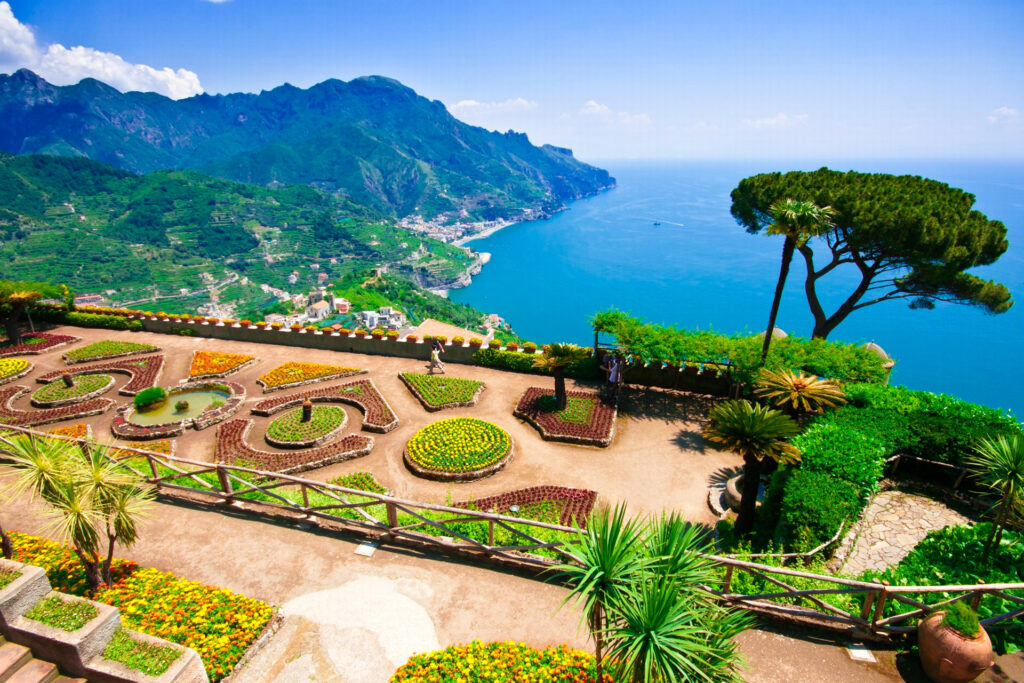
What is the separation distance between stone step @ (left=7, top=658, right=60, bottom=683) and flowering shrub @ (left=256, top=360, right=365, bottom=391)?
16.1m

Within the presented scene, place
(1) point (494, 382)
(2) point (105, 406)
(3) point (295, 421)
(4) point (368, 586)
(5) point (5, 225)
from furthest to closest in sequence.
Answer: (5) point (5, 225), (1) point (494, 382), (2) point (105, 406), (3) point (295, 421), (4) point (368, 586)

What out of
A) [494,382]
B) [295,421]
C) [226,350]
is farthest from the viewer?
[226,350]

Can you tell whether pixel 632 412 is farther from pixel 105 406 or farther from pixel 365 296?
pixel 365 296

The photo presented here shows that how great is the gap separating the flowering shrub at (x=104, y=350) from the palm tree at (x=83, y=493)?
20.8 metres

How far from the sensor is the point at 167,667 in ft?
25.5

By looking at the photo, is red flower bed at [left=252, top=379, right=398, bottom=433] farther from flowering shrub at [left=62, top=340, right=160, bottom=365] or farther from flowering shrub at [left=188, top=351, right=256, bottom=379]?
flowering shrub at [left=62, top=340, right=160, bottom=365]

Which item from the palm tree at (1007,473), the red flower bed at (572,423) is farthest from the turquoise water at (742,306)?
the palm tree at (1007,473)

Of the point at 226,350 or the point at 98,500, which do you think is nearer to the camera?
the point at 98,500

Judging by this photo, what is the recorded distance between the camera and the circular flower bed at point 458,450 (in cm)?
1711

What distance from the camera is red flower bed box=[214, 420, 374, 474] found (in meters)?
17.3

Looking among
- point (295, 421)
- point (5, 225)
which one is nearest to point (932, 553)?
point (295, 421)

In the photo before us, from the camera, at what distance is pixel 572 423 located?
20.1 metres

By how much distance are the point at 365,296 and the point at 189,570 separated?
116309 mm

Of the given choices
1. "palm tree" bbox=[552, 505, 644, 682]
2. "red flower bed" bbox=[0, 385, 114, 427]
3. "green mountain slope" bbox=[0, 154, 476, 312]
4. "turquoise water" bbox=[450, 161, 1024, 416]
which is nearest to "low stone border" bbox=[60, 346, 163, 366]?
"red flower bed" bbox=[0, 385, 114, 427]
